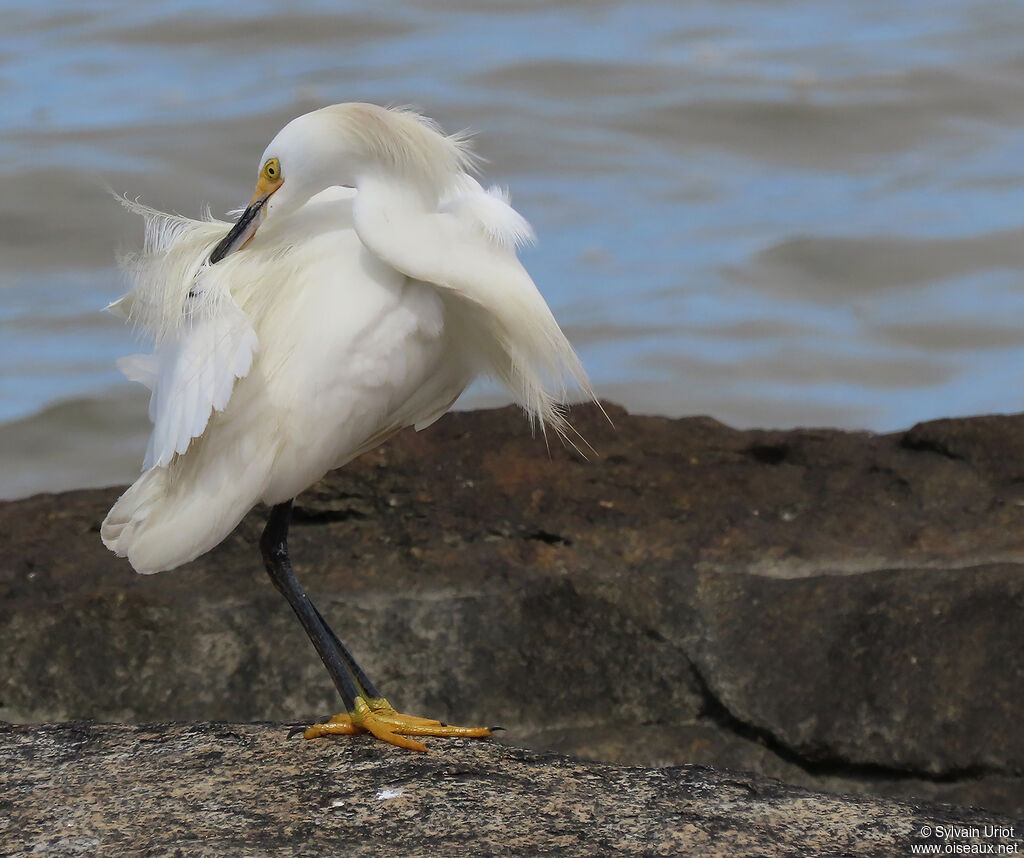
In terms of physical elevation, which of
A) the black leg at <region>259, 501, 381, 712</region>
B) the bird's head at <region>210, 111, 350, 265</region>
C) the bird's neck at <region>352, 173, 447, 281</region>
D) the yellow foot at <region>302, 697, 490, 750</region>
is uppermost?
the bird's head at <region>210, 111, 350, 265</region>

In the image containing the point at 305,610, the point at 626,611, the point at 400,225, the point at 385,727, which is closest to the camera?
the point at 400,225

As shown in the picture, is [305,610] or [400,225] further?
[305,610]

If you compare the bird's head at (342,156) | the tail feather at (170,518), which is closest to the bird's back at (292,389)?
the tail feather at (170,518)

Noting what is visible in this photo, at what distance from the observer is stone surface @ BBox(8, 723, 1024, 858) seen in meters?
1.99

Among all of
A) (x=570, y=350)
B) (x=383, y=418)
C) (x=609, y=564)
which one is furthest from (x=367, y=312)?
(x=609, y=564)

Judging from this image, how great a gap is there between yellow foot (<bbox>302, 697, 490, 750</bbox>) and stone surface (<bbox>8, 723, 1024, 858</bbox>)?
0.03 meters

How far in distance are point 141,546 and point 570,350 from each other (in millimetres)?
829

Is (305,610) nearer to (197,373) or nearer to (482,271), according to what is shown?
(197,373)

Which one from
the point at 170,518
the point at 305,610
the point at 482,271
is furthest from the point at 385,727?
the point at 482,271

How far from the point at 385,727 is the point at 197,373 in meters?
0.69

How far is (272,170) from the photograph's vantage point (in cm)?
243

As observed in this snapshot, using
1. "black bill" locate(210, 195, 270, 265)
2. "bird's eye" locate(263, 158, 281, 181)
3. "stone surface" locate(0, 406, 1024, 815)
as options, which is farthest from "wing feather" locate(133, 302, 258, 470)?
"stone surface" locate(0, 406, 1024, 815)

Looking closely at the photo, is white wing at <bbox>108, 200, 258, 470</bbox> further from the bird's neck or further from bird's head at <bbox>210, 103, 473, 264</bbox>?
the bird's neck

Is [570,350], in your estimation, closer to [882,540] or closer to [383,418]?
[383,418]
